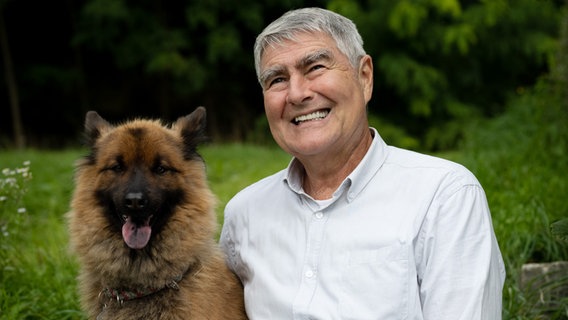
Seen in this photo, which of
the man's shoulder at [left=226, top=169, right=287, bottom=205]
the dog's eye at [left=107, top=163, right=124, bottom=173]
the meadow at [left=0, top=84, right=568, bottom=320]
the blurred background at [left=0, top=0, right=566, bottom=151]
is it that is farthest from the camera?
the blurred background at [left=0, top=0, right=566, bottom=151]

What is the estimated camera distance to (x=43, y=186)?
8.31m

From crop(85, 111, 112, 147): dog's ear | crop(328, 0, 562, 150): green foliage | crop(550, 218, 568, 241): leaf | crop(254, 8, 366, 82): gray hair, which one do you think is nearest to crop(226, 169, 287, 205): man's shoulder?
crop(254, 8, 366, 82): gray hair

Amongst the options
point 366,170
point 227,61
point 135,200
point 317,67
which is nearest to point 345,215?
point 366,170

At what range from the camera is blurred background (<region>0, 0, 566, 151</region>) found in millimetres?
12875

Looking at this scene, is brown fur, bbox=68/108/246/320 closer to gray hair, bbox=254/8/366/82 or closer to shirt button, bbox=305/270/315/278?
shirt button, bbox=305/270/315/278

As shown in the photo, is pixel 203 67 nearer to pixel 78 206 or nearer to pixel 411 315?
pixel 78 206

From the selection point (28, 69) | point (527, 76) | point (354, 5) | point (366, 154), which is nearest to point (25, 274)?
point (366, 154)

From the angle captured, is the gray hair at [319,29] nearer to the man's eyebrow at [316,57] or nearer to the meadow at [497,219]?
the man's eyebrow at [316,57]

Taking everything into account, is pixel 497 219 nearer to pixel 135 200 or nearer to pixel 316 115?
pixel 316 115

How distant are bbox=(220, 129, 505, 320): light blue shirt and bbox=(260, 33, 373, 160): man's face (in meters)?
0.18

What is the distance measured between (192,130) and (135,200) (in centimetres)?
66

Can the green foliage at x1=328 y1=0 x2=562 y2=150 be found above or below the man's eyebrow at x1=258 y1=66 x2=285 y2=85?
below

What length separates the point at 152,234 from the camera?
287 centimetres

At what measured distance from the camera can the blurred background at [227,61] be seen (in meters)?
12.9
